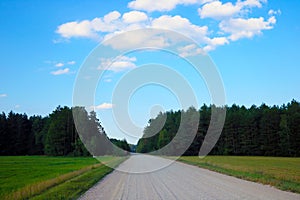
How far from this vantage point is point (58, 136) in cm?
8025

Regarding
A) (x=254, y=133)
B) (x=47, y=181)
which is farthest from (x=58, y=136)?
(x=47, y=181)

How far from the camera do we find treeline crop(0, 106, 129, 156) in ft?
239

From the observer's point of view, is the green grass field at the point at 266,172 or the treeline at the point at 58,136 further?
the treeline at the point at 58,136

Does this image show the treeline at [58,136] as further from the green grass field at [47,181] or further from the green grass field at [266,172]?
the green grass field at [266,172]

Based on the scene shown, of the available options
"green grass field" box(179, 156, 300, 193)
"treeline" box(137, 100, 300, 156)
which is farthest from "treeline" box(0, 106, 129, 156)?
"green grass field" box(179, 156, 300, 193)

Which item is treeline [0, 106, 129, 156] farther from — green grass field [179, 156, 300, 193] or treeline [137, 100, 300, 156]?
green grass field [179, 156, 300, 193]

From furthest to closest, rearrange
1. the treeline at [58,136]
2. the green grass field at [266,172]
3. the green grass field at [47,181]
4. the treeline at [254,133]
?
the treeline at [58,136] < the treeline at [254,133] < the green grass field at [266,172] < the green grass field at [47,181]

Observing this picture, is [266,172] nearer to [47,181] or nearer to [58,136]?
[47,181]

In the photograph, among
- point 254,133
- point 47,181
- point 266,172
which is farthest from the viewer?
point 254,133

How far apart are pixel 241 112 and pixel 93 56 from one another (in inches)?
2716

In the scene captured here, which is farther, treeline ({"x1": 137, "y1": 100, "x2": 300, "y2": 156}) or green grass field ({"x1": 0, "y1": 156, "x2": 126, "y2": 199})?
treeline ({"x1": 137, "y1": 100, "x2": 300, "y2": 156})

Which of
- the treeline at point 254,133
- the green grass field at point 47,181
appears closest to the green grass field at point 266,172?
the green grass field at point 47,181

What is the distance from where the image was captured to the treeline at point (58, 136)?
2865 inches

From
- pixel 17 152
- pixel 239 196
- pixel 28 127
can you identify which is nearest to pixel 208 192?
pixel 239 196
